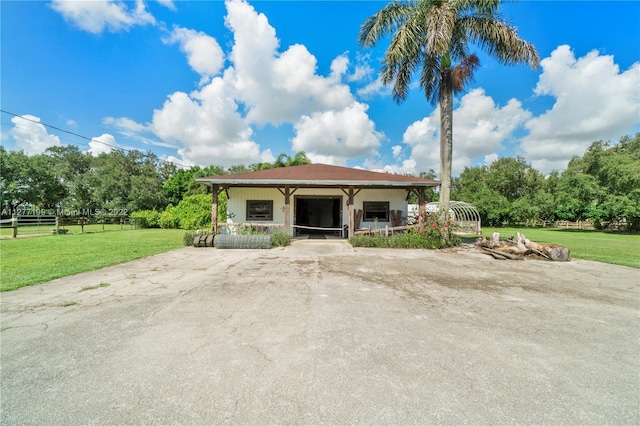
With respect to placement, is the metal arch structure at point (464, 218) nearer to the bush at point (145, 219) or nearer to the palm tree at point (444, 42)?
the palm tree at point (444, 42)

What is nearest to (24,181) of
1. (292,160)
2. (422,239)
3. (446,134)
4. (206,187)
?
(206,187)

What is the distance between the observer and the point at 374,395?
6.78 ft

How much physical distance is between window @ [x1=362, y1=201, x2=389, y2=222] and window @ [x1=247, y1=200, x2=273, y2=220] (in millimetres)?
5376

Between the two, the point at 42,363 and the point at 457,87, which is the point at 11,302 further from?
the point at 457,87

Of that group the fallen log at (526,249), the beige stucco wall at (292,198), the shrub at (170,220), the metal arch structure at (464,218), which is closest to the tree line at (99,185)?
the shrub at (170,220)

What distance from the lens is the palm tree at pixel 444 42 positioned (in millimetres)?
9922

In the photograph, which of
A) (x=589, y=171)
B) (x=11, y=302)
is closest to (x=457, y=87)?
(x=11, y=302)

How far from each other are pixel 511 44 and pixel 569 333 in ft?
37.9

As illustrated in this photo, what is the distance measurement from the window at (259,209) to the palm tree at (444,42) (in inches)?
343

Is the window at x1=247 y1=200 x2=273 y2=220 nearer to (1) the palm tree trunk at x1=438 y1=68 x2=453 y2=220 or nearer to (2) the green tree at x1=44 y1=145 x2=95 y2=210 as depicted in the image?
(1) the palm tree trunk at x1=438 y1=68 x2=453 y2=220

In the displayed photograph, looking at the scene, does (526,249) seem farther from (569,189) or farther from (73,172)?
(73,172)

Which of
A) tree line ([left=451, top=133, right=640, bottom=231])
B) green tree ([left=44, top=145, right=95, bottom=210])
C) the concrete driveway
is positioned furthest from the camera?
green tree ([left=44, top=145, right=95, bottom=210])

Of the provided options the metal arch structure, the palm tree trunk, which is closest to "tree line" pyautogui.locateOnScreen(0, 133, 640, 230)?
the metal arch structure

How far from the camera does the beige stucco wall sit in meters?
14.1
